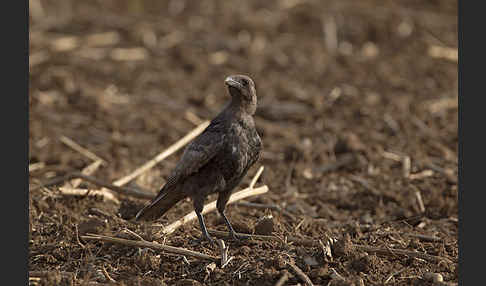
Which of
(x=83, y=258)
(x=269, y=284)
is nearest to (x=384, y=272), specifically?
(x=269, y=284)

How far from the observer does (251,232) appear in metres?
5.35

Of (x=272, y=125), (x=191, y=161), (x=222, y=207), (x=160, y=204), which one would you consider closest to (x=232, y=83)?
(x=191, y=161)

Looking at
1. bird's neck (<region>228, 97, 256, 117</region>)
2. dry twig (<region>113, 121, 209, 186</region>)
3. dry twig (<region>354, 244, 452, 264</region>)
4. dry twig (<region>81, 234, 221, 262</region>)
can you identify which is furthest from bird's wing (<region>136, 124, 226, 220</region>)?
dry twig (<region>354, 244, 452, 264</region>)

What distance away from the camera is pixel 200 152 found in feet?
16.4

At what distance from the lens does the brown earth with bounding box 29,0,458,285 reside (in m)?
4.92

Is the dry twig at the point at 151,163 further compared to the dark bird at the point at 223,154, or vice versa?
the dry twig at the point at 151,163

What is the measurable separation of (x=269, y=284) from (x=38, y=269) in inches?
66.2

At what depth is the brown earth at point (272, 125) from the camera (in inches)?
194

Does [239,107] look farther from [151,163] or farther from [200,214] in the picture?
[151,163]

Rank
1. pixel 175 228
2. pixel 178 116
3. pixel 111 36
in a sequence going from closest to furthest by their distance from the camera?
pixel 175 228 → pixel 178 116 → pixel 111 36

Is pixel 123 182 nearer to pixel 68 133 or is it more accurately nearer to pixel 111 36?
pixel 68 133

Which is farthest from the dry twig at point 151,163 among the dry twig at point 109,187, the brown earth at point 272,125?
the dry twig at point 109,187

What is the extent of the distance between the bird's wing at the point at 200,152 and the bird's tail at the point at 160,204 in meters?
0.14

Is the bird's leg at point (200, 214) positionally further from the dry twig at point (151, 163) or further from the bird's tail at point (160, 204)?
the dry twig at point (151, 163)
